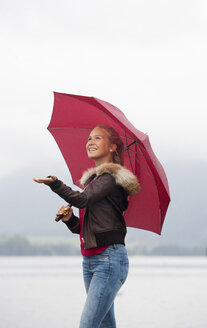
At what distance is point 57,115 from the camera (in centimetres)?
568

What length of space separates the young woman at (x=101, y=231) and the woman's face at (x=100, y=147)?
13 cm

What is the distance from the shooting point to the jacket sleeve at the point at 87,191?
13.6 ft

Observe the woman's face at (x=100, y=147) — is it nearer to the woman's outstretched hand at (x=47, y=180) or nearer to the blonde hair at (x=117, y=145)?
the blonde hair at (x=117, y=145)

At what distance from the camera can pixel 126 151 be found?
16.9 ft

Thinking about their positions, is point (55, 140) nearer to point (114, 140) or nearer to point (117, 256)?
point (114, 140)

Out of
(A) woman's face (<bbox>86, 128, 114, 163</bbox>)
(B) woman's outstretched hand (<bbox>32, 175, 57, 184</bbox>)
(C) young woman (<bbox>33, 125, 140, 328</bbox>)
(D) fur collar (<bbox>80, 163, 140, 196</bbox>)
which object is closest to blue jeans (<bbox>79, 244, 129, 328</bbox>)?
(C) young woman (<bbox>33, 125, 140, 328</bbox>)

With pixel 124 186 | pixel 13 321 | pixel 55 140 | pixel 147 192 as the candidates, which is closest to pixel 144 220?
pixel 147 192

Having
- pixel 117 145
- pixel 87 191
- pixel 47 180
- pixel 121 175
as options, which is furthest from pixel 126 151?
pixel 47 180

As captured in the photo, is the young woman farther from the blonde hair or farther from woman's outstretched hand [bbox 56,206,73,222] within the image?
the blonde hair

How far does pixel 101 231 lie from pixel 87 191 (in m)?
0.32

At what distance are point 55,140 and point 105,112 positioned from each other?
86cm

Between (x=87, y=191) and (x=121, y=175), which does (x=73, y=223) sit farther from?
(x=121, y=175)

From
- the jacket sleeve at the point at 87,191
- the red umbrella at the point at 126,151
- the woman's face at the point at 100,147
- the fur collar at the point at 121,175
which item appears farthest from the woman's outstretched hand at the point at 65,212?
the red umbrella at the point at 126,151

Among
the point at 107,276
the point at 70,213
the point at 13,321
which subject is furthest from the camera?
the point at 13,321
